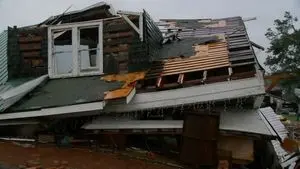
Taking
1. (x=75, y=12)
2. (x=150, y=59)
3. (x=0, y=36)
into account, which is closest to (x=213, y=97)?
(x=150, y=59)

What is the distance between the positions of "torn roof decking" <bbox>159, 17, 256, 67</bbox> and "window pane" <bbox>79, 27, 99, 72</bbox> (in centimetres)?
270

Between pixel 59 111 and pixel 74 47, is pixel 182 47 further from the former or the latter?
pixel 59 111

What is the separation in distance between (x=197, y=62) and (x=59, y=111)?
12.4ft

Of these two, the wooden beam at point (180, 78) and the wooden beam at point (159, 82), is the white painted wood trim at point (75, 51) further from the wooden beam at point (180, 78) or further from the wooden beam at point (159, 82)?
the wooden beam at point (180, 78)

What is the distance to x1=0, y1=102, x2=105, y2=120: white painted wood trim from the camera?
9.57 meters

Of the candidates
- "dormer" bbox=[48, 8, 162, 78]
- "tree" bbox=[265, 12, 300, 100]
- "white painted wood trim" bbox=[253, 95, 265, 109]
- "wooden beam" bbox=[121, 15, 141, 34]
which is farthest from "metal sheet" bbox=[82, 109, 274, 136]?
"tree" bbox=[265, 12, 300, 100]

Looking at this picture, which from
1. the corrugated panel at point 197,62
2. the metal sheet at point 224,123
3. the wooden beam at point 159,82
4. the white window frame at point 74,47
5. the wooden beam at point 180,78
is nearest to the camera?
the metal sheet at point 224,123

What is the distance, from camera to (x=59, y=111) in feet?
32.4

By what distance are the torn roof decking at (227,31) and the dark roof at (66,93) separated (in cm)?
327

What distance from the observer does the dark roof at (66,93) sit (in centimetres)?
1000

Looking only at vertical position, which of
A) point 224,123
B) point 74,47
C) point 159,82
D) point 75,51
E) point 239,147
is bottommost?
point 239,147

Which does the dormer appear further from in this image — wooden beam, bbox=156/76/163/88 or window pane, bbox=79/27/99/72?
wooden beam, bbox=156/76/163/88

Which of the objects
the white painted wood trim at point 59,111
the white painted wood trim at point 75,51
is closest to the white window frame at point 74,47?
the white painted wood trim at point 75,51

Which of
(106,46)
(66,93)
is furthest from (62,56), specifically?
(66,93)
